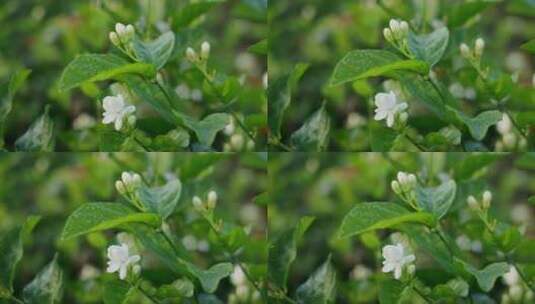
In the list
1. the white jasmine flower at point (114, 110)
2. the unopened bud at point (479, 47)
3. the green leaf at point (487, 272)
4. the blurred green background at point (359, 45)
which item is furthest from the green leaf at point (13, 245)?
the unopened bud at point (479, 47)

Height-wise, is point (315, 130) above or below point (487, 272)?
above

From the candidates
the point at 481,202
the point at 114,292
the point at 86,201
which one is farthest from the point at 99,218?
the point at 481,202

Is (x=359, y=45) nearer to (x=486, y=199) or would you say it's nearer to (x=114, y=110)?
(x=486, y=199)

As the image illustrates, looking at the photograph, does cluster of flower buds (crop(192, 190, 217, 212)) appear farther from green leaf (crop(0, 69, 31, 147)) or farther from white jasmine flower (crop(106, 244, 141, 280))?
green leaf (crop(0, 69, 31, 147))

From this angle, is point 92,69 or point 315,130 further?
point 315,130

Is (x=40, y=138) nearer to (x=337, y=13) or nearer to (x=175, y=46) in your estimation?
(x=175, y=46)

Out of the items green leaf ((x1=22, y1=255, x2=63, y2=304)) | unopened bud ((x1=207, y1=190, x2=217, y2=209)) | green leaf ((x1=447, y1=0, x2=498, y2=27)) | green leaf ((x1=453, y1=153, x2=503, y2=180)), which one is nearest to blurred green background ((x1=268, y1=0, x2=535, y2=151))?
green leaf ((x1=447, y1=0, x2=498, y2=27))

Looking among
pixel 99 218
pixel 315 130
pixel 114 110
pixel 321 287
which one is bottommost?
pixel 321 287
